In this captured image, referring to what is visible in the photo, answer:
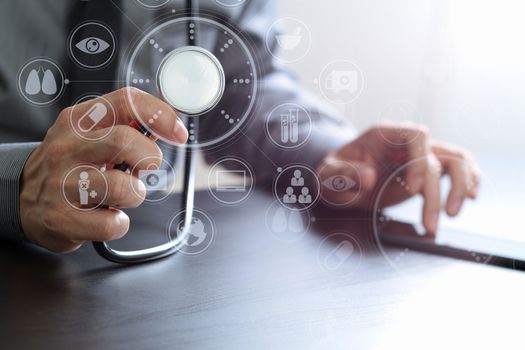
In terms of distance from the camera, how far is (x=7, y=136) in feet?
1.19

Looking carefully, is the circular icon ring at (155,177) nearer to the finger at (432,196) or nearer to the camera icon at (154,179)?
the camera icon at (154,179)

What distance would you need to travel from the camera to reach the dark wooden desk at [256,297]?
0.30m

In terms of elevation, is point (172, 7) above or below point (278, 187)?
above

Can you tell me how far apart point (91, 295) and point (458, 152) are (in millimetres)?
251

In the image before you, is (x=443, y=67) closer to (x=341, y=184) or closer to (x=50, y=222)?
(x=341, y=184)

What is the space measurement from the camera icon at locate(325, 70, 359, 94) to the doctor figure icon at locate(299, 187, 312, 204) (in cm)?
7

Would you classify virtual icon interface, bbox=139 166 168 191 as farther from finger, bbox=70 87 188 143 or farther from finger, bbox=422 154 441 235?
finger, bbox=422 154 441 235

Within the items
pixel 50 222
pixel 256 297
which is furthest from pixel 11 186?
pixel 256 297

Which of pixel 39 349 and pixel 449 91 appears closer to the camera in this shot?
pixel 39 349

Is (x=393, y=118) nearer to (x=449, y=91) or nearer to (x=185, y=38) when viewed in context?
(x=449, y=91)

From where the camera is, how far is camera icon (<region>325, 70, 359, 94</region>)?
36 cm

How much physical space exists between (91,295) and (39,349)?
57 millimetres

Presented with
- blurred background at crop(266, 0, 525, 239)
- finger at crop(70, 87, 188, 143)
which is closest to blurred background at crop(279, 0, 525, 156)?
blurred background at crop(266, 0, 525, 239)

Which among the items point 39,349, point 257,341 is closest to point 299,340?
point 257,341
